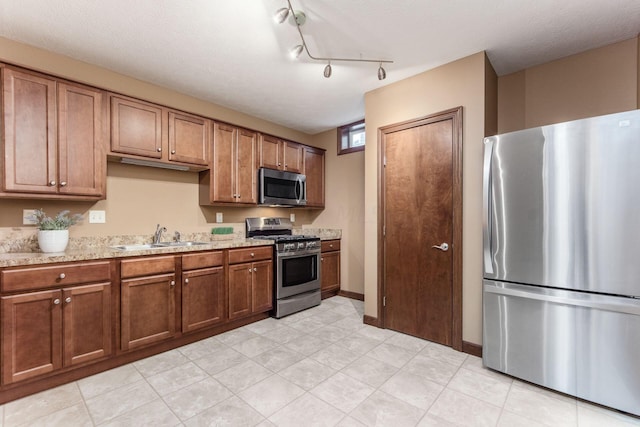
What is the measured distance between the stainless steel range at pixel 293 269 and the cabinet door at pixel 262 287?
7 cm

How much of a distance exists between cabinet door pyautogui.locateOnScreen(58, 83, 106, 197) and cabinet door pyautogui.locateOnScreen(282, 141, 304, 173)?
209 centimetres

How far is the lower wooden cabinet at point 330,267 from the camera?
164 inches

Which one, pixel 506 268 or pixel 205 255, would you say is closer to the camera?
pixel 506 268

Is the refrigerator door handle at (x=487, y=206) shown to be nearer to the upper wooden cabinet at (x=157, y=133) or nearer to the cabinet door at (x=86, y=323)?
the upper wooden cabinet at (x=157, y=133)

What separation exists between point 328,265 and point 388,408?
2508 mm

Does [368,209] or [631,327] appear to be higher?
[368,209]

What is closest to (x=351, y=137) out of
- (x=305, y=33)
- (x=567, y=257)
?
(x=305, y=33)

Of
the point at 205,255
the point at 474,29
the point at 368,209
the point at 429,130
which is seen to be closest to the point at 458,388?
the point at 368,209

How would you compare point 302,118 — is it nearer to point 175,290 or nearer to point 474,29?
point 474,29

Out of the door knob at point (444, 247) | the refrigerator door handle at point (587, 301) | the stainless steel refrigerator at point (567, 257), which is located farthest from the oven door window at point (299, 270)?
the refrigerator door handle at point (587, 301)

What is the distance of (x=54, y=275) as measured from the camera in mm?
1984

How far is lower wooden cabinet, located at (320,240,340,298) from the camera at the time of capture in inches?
164

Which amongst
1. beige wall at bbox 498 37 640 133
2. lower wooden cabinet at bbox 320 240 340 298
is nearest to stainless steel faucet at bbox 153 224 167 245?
lower wooden cabinet at bbox 320 240 340 298

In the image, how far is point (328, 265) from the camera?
4.24m
